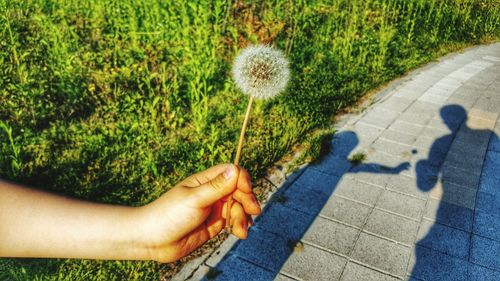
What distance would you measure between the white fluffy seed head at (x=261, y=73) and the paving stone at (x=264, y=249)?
1480mm

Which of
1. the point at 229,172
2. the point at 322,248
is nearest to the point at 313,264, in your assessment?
the point at 322,248

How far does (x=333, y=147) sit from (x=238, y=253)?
80.2 inches

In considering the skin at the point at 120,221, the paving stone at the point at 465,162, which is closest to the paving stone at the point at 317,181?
the paving stone at the point at 465,162

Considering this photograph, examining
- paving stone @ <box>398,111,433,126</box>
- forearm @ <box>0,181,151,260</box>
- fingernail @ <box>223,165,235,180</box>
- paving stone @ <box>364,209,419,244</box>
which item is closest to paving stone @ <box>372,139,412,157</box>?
paving stone @ <box>398,111,433,126</box>

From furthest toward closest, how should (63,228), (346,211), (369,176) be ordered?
(369,176), (346,211), (63,228)

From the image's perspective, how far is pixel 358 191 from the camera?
3.78 metres

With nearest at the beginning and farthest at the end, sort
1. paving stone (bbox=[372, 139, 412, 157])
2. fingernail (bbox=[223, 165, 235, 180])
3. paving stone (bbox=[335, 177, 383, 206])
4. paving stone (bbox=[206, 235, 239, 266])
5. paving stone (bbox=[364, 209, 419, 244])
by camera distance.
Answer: fingernail (bbox=[223, 165, 235, 180])
paving stone (bbox=[206, 235, 239, 266])
paving stone (bbox=[364, 209, 419, 244])
paving stone (bbox=[335, 177, 383, 206])
paving stone (bbox=[372, 139, 412, 157])

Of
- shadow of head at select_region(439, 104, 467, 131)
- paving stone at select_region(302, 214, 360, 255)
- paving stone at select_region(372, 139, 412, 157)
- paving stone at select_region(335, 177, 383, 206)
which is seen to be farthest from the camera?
shadow of head at select_region(439, 104, 467, 131)

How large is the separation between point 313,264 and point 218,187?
5.10 feet

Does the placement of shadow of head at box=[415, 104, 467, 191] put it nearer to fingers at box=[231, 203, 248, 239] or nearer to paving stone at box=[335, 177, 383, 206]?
paving stone at box=[335, 177, 383, 206]

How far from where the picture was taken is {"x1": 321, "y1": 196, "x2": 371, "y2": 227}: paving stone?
133 inches

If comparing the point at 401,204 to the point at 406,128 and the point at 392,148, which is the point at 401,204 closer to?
the point at 392,148

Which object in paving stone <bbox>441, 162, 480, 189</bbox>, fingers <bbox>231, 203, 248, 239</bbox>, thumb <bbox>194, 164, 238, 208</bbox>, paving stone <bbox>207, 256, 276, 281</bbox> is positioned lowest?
paving stone <bbox>207, 256, 276, 281</bbox>

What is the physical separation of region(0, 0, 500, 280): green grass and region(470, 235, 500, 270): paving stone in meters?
2.02
